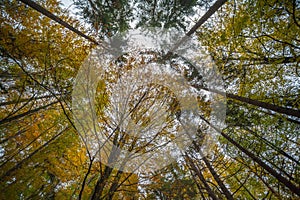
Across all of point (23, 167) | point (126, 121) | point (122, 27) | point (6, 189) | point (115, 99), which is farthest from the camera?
point (122, 27)

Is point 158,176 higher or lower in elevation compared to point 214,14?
lower

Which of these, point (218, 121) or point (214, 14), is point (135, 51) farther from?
point (218, 121)

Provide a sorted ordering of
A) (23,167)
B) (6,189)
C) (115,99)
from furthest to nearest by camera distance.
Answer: (23,167), (6,189), (115,99)

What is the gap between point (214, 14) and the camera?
4.33m

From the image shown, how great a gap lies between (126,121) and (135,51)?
2.89m

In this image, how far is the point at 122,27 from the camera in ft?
18.4

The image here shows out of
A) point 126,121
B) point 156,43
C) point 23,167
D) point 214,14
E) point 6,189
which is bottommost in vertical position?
point 126,121

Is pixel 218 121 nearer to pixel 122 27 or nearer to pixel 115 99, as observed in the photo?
pixel 115 99

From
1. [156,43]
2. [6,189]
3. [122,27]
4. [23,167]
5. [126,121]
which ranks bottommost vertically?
[126,121]

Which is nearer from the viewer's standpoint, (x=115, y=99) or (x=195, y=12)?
(x=115, y=99)

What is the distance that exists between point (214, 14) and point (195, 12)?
3.87 feet

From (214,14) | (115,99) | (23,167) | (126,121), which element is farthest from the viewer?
(23,167)

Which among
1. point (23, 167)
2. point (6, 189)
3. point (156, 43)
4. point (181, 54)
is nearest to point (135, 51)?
point (156, 43)

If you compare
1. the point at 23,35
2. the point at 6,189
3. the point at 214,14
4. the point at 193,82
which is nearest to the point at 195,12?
the point at 214,14
